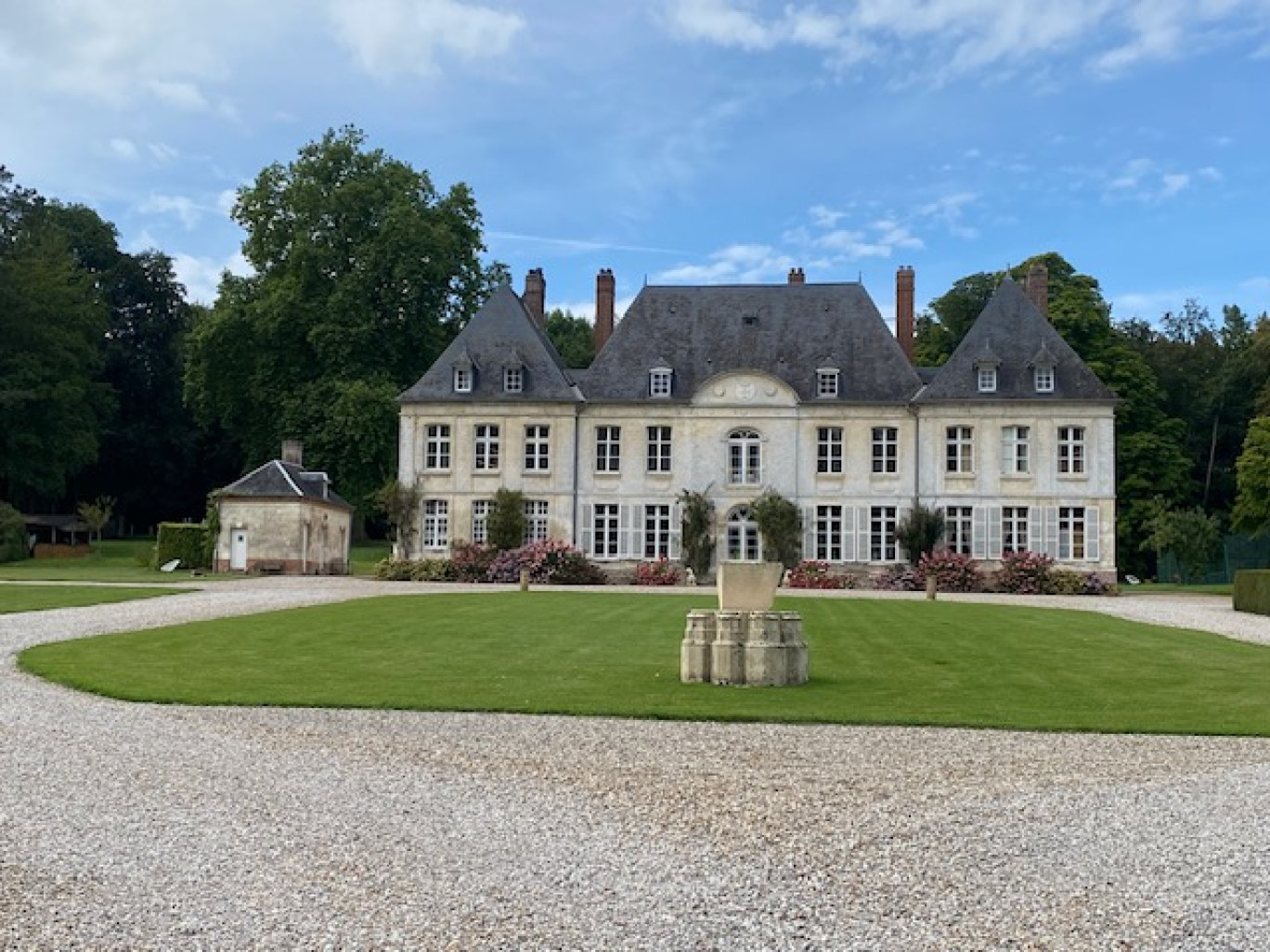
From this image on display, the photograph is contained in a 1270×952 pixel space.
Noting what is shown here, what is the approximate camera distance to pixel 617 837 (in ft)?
20.1

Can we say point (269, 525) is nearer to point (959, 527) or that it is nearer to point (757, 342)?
point (757, 342)

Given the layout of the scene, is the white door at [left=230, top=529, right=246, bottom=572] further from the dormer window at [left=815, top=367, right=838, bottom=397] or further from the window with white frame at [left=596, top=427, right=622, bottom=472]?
the dormer window at [left=815, top=367, right=838, bottom=397]

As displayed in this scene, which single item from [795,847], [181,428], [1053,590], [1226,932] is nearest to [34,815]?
[795,847]

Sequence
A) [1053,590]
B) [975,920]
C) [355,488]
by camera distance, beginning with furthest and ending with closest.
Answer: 1. [355,488]
2. [1053,590]
3. [975,920]

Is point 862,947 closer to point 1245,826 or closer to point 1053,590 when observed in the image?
point 1245,826

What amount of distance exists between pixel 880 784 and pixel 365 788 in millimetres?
2996

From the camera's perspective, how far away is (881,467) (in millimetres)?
36375

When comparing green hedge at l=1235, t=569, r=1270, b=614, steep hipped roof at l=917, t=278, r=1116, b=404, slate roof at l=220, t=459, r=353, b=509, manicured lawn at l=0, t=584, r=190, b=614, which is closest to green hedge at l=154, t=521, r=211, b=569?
slate roof at l=220, t=459, r=353, b=509

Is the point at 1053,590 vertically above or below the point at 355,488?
below

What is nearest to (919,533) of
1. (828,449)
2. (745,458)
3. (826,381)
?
(828,449)

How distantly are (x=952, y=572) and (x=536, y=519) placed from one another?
11937 mm

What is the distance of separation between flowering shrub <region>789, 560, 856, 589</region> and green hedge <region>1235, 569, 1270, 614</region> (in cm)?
1051

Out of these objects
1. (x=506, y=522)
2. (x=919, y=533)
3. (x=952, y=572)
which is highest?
(x=506, y=522)

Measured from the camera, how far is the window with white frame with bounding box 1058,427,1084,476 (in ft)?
117
